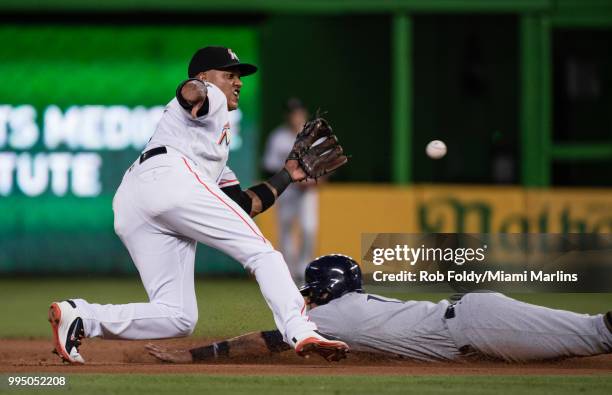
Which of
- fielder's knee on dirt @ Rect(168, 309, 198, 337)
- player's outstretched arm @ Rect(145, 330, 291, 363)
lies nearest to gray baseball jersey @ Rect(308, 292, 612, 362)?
player's outstretched arm @ Rect(145, 330, 291, 363)

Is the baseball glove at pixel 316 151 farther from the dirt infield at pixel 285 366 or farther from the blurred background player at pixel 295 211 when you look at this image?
the blurred background player at pixel 295 211

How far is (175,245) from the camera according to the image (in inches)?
242

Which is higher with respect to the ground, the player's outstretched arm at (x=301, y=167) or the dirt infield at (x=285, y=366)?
the player's outstretched arm at (x=301, y=167)

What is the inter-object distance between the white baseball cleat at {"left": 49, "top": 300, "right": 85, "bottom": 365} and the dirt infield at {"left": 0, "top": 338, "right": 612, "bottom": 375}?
0.11 meters

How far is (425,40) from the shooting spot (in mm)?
16250

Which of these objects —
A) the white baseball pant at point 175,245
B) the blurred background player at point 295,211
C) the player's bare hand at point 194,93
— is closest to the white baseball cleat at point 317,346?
the white baseball pant at point 175,245

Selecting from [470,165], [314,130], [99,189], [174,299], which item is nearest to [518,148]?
[470,165]

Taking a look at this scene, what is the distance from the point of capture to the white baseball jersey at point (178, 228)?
19.2 ft

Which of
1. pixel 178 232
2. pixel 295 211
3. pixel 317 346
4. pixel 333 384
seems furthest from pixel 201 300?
pixel 333 384

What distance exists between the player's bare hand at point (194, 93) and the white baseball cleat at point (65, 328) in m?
1.22

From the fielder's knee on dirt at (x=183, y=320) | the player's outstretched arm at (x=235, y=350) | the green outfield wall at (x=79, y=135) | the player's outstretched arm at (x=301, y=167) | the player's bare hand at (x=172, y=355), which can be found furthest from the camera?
the green outfield wall at (x=79, y=135)

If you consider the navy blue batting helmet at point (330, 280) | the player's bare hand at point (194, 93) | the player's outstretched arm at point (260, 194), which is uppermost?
the player's bare hand at point (194, 93)

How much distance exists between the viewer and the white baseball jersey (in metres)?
5.85

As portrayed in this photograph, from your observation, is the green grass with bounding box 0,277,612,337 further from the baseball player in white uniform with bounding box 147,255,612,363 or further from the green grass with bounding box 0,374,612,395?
the green grass with bounding box 0,374,612,395
